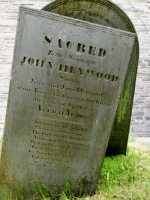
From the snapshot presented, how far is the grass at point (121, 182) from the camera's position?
2.76 metres

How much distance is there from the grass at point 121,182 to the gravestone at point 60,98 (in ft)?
0.29

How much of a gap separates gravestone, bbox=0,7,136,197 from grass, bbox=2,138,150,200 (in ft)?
0.29

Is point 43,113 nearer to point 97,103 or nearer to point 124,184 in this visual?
point 97,103

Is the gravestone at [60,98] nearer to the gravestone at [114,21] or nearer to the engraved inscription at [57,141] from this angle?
the engraved inscription at [57,141]

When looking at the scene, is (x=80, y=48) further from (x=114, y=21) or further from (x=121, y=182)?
(x=121, y=182)

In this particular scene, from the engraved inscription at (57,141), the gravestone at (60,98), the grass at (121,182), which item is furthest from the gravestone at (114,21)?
the engraved inscription at (57,141)

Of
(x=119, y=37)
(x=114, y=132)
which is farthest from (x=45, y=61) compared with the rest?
(x=114, y=132)

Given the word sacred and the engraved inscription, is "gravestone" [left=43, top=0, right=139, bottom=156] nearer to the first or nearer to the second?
the word sacred

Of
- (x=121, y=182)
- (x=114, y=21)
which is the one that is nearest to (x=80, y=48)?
(x=114, y=21)

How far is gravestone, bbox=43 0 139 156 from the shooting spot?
2.98m

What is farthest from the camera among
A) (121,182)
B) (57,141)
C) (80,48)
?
(121,182)

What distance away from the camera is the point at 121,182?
118 inches

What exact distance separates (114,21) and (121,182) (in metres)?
1.44

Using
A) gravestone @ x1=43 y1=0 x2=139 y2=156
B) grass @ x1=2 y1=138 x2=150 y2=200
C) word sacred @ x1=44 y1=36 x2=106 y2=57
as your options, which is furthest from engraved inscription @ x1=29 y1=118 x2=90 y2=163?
gravestone @ x1=43 y1=0 x2=139 y2=156
